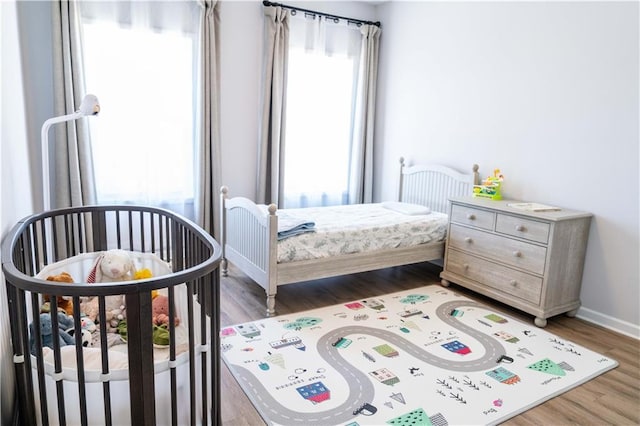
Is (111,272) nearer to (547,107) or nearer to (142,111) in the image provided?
(142,111)

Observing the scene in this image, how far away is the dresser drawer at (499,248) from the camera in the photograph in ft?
9.70

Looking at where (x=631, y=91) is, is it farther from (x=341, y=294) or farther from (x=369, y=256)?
(x=341, y=294)

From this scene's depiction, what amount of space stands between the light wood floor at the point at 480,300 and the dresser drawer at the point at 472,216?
585mm

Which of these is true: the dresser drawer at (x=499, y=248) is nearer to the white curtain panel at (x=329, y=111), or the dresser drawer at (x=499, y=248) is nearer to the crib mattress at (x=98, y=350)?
the white curtain panel at (x=329, y=111)

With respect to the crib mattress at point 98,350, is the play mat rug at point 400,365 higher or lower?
lower

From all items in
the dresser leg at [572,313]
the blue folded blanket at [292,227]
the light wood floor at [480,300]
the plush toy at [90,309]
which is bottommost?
the light wood floor at [480,300]

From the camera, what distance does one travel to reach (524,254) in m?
3.02

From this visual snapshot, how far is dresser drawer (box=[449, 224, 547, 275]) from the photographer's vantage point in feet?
9.70

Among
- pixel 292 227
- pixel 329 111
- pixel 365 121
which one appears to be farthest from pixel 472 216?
pixel 329 111

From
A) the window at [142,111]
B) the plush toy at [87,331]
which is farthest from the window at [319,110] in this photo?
the plush toy at [87,331]

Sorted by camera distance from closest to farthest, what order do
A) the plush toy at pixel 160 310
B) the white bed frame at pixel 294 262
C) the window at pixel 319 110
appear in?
the plush toy at pixel 160 310, the white bed frame at pixel 294 262, the window at pixel 319 110

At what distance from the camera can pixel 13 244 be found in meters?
1.48

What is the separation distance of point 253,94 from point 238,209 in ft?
4.59

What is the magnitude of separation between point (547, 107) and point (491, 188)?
711 millimetres
